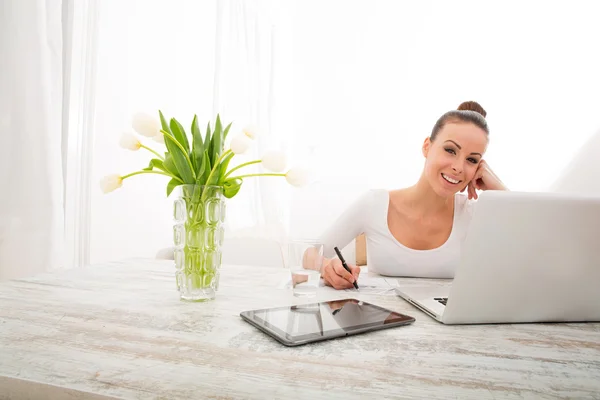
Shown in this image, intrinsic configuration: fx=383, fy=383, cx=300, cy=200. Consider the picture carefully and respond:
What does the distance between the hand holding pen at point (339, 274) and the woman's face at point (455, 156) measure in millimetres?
757

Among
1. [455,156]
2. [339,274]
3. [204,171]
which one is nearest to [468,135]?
[455,156]

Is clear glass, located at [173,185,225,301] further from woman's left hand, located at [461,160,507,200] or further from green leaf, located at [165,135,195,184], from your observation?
woman's left hand, located at [461,160,507,200]

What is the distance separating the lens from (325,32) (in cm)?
314

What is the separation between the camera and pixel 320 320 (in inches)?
24.0

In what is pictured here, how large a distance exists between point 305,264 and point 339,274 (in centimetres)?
14

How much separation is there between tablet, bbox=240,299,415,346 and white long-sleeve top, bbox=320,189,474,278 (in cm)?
58

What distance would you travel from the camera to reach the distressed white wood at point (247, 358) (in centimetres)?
39

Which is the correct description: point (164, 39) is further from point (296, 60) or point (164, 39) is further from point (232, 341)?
point (232, 341)

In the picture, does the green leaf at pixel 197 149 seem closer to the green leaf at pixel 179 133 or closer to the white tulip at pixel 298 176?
the green leaf at pixel 179 133

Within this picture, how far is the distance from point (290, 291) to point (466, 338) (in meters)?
0.43

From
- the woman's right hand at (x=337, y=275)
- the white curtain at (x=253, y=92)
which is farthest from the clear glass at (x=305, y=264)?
the white curtain at (x=253, y=92)

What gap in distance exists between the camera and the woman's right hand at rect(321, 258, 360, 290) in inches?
36.9

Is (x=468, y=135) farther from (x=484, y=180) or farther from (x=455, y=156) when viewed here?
(x=484, y=180)

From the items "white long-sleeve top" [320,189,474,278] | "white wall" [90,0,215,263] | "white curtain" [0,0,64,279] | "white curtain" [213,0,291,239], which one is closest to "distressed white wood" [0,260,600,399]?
"white long-sleeve top" [320,189,474,278]
